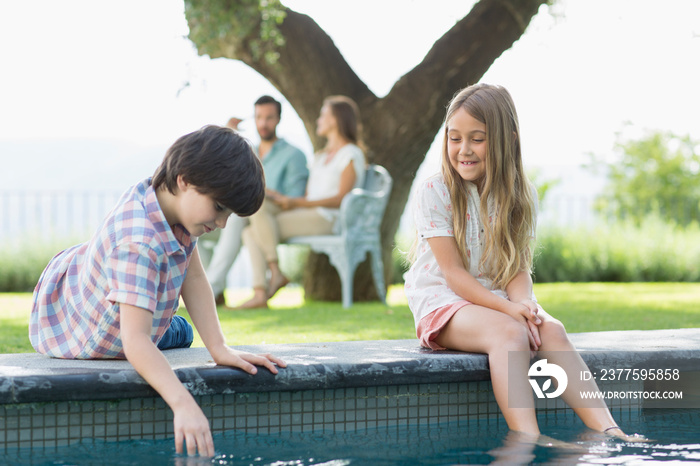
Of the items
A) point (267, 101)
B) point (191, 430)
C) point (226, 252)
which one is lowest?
point (191, 430)

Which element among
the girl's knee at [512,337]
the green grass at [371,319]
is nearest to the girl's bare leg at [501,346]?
the girl's knee at [512,337]

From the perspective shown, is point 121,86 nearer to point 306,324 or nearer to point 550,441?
point 306,324

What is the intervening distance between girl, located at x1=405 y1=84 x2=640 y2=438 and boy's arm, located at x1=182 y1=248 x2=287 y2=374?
26.5 inches

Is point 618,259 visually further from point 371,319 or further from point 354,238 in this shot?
point 371,319

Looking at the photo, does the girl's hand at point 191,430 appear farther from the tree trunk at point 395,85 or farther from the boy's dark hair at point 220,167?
the tree trunk at point 395,85

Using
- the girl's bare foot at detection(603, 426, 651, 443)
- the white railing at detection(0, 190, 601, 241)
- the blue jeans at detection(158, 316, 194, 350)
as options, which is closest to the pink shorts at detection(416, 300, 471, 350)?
the girl's bare foot at detection(603, 426, 651, 443)

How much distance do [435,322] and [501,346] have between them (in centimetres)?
32

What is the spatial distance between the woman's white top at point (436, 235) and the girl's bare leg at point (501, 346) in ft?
0.49

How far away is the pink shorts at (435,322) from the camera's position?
254 centimetres

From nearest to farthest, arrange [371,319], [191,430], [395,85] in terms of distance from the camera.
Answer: [191,430] → [371,319] → [395,85]

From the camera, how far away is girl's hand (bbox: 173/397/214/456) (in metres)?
1.79

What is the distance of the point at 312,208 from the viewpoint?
614cm

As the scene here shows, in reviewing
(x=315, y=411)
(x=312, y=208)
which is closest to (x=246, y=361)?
(x=315, y=411)

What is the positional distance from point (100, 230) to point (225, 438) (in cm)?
69
